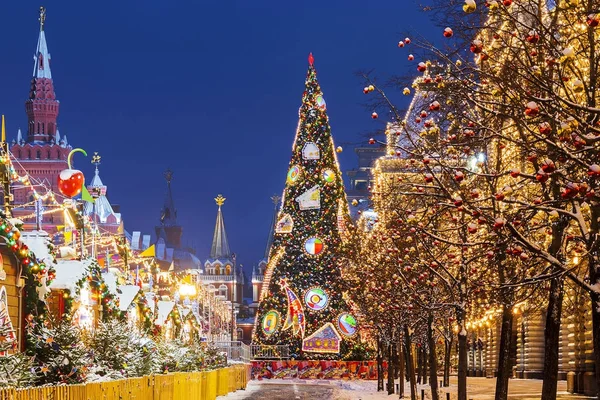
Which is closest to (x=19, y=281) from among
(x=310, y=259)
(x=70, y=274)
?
(x=70, y=274)

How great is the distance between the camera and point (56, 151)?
175875 mm

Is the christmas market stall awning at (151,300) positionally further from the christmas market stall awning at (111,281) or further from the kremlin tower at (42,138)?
the kremlin tower at (42,138)

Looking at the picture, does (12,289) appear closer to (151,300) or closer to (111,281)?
(111,281)

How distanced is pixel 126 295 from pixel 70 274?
9.57 m

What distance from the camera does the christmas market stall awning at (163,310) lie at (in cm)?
4968

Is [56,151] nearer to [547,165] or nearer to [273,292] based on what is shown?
[273,292]

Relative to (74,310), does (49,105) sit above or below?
above

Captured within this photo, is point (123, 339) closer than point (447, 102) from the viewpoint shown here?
No

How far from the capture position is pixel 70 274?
28.4 m

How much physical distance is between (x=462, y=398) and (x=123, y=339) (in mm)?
8330

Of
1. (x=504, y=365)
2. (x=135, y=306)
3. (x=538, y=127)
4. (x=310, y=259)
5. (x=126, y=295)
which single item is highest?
(x=538, y=127)

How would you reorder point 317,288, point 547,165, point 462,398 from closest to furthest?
point 547,165, point 462,398, point 317,288

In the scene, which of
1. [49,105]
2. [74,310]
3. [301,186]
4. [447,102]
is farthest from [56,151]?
[447,102]

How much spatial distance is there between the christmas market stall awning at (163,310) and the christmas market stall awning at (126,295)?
10490mm
